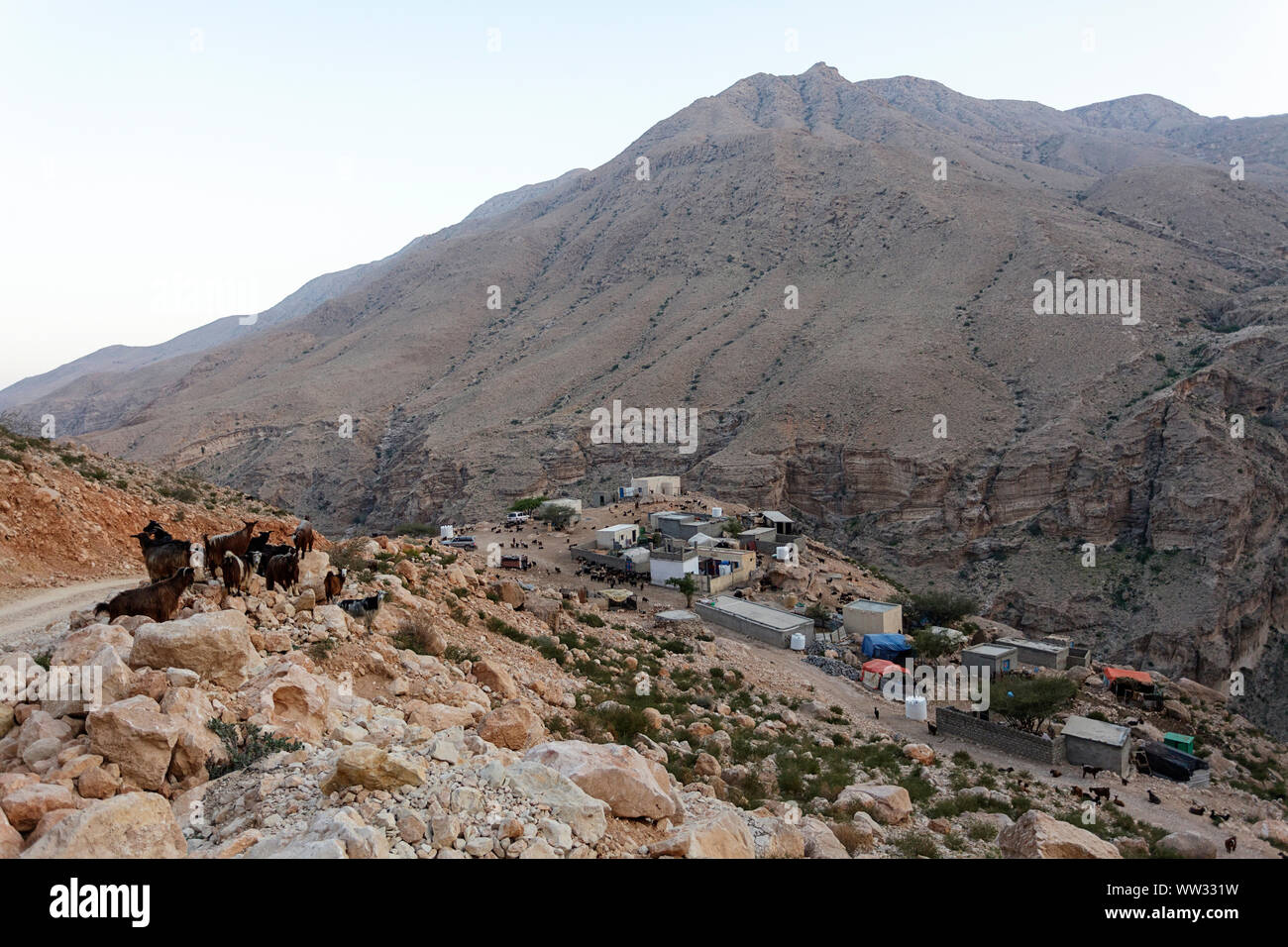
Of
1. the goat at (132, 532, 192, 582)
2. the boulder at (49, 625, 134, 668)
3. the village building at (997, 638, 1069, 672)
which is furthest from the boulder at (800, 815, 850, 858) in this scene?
the village building at (997, 638, 1069, 672)

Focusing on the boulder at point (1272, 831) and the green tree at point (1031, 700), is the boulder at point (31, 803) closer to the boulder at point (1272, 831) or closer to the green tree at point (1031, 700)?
the boulder at point (1272, 831)

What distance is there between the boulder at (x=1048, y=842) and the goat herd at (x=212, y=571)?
8774 mm

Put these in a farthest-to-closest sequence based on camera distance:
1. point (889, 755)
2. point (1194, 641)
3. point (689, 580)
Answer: point (1194, 641)
point (689, 580)
point (889, 755)

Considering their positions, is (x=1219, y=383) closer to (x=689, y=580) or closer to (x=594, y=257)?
(x=689, y=580)

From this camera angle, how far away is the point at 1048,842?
24.5 ft

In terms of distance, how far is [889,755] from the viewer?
1388 centimetres

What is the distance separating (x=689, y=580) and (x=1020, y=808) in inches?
670

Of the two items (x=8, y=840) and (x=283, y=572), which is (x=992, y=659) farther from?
(x=8, y=840)

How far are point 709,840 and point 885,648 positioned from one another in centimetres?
2155

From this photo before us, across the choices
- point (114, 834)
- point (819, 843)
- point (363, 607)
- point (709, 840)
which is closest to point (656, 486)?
point (363, 607)

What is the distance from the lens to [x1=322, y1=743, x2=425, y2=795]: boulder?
4945 mm

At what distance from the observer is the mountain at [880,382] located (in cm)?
4231

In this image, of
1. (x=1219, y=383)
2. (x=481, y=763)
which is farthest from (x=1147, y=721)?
(x=1219, y=383)

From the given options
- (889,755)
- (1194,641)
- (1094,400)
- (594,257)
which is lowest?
(1194,641)
